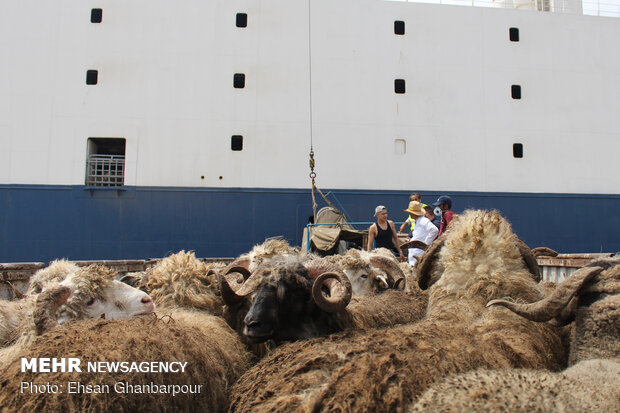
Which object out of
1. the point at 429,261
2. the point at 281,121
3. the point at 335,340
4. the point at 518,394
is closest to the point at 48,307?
the point at 335,340

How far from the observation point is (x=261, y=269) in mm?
3045

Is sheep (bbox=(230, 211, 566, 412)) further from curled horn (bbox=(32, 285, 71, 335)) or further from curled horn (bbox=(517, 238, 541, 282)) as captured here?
curled horn (bbox=(32, 285, 71, 335))

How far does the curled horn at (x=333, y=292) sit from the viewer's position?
2.74 meters

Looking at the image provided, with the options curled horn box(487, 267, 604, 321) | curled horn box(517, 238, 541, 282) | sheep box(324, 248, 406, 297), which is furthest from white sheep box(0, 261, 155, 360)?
curled horn box(517, 238, 541, 282)

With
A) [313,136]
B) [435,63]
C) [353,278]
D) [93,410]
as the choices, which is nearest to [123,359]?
[93,410]

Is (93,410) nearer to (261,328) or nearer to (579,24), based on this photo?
(261,328)

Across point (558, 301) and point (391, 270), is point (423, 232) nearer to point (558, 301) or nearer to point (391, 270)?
point (391, 270)

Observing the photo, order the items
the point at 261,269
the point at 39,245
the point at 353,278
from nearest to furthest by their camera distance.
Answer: the point at 261,269 < the point at 353,278 < the point at 39,245

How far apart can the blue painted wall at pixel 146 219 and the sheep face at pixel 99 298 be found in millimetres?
10550

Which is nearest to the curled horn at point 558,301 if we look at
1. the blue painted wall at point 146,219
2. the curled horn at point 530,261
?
the curled horn at point 530,261

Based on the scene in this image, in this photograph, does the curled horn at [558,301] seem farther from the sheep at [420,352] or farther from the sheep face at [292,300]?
the sheep face at [292,300]

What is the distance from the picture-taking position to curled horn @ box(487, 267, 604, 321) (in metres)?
2.28

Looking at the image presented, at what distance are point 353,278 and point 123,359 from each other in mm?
3544

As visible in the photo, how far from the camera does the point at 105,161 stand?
14.6 m
